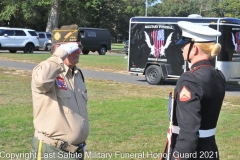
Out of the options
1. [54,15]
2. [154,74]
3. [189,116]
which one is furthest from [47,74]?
[54,15]

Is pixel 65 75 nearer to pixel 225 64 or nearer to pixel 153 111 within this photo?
pixel 153 111

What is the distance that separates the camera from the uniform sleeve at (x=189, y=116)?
353cm

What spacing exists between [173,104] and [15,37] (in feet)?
110

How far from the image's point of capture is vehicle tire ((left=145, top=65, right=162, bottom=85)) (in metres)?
18.1

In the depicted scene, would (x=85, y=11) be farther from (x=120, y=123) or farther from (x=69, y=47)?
(x=69, y=47)

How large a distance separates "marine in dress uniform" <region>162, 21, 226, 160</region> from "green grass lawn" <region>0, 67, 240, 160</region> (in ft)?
11.7

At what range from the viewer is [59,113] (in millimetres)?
4023

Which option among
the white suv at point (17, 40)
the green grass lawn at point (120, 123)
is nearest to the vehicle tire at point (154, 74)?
the green grass lawn at point (120, 123)

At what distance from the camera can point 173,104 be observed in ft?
12.3

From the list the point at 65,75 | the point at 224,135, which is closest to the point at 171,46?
the point at 224,135

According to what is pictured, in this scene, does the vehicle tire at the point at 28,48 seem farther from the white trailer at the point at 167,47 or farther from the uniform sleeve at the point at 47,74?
the uniform sleeve at the point at 47,74

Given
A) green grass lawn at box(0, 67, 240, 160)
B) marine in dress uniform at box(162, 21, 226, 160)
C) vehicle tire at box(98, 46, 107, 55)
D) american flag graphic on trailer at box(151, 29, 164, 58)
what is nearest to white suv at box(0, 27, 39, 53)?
vehicle tire at box(98, 46, 107, 55)

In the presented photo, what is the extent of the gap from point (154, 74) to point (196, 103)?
14.9 m

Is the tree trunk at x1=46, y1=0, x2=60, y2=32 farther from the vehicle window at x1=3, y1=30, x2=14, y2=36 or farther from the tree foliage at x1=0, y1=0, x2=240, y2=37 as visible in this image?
the vehicle window at x1=3, y1=30, x2=14, y2=36
